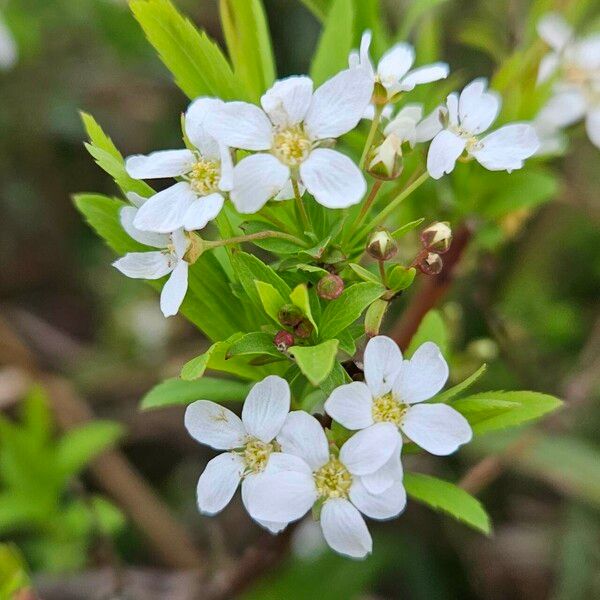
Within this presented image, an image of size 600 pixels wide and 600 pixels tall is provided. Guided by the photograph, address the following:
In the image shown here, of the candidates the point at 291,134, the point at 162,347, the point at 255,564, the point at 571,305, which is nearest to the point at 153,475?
the point at 162,347

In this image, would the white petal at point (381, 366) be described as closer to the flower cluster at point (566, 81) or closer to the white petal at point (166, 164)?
the white petal at point (166, 164)

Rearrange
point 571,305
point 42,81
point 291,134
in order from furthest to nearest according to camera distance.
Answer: point 42,81
point 571,305
point 291,134

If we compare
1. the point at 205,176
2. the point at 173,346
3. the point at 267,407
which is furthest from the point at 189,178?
the point at 173,346

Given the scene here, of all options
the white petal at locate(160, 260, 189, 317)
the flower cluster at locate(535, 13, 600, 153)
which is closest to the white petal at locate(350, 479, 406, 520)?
the white petal at locate(160, 260, 189, 317)

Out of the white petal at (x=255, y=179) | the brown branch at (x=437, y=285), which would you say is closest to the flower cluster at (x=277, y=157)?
the white petal at (x=255, y=179)

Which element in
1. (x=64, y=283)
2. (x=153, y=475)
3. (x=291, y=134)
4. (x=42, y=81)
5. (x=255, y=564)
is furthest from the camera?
(x=64, y=283)

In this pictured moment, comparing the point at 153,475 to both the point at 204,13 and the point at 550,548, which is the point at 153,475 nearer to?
the point at 550,548

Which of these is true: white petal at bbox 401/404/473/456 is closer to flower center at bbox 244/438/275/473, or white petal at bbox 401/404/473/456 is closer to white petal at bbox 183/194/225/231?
flower center at bbox 244/438/275/473
